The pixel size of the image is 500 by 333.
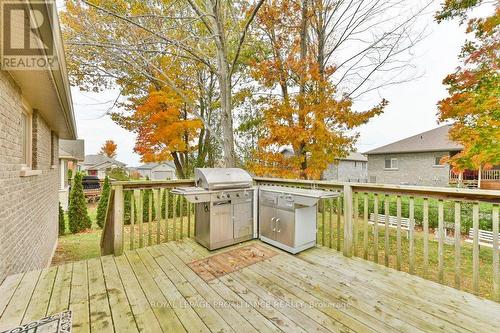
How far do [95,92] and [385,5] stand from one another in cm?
1207

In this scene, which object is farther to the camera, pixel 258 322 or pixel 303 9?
pixel 303 9

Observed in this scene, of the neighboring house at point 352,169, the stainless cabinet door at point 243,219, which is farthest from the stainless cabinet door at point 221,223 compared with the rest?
the neighboring house at point 352,169

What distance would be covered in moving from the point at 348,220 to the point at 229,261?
1.92 m

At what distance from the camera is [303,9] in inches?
289

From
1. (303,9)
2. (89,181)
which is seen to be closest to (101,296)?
(303,9)

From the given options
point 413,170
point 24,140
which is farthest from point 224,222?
point 413,170

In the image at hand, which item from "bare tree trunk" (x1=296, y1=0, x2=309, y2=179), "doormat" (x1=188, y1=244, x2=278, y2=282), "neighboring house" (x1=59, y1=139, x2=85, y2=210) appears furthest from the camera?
"neighboring house" (x1=59, y1=139, x2=85, y2=210)

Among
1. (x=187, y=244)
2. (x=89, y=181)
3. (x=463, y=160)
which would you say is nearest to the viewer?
(x=187, y=244)

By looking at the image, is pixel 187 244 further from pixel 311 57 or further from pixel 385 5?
pixel 385 5

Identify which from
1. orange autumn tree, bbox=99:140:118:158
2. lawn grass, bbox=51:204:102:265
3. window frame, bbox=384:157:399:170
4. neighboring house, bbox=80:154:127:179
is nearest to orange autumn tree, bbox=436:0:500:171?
lawn grass, bbox=51:204:102:265

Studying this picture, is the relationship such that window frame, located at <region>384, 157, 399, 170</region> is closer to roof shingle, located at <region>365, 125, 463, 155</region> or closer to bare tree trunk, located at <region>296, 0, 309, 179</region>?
roof shingle, located at <region>365, 125, 463, 155</region>

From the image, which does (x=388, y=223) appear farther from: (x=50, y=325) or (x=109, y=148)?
(x=109, y=148)

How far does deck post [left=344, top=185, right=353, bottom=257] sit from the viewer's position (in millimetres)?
3471

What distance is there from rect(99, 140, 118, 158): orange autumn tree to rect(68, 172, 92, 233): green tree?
107 feet
